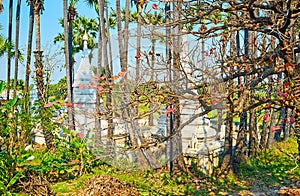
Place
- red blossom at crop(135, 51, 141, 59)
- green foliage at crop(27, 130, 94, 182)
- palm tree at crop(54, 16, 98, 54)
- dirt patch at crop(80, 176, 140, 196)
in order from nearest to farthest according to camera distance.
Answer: red blossom at crop(135, 51, 141, 59)
dirt patch at crop(80, 176, 140, 196)
green foliage at crop(27, 130, 94, 182)
palm tree at crop(54, 16, 98, 54)

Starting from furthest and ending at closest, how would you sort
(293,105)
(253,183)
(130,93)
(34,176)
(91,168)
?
(91,168) < (253,183) < (34,176) < (130,93) < (293,105)

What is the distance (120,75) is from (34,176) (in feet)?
8.74

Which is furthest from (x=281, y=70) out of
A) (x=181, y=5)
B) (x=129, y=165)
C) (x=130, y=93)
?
(x=129, y=165)

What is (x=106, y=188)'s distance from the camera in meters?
4.59

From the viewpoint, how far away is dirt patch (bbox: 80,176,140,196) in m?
4.58

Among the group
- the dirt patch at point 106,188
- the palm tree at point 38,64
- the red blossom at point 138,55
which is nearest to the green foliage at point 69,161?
the dirt patch at point 106,188

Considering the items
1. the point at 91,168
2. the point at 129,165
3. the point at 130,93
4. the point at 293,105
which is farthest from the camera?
the point at 91,168

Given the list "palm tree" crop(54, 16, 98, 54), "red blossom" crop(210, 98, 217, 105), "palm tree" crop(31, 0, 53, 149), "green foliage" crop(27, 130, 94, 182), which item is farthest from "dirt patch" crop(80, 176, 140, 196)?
"palm tree" crop(54, 16, 98, 54)

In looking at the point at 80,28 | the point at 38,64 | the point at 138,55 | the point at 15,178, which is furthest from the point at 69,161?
the point at 80,28

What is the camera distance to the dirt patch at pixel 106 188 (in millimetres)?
4578

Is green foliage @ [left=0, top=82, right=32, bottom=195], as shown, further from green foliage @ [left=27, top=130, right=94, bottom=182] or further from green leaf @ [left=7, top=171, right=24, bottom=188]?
green foliage @ [left=27, top=130, right=94, bottom=182]

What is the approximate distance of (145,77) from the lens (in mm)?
2920

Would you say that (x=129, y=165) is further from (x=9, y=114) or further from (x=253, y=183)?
(x=253, y=183)

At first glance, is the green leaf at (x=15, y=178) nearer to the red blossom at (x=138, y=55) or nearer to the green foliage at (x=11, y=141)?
the green foliage at (x=11, y=141)
